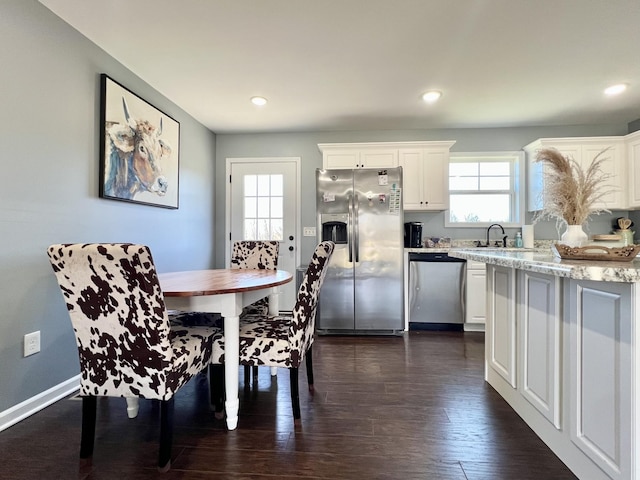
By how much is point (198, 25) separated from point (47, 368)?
2.40m

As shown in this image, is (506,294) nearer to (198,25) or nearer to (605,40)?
(605,40)

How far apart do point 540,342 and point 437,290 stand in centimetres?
204

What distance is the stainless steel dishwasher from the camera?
3.56 meters

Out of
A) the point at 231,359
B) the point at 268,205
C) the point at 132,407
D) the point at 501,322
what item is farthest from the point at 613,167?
the point at 132,407

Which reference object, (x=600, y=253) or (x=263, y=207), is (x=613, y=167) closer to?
(x=600, y=253)

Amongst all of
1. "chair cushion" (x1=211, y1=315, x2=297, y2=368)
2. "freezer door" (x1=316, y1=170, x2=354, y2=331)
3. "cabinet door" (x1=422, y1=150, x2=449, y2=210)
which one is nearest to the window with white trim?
"cabinet door" (x1=422, y1=150, x2=449, y2=210)

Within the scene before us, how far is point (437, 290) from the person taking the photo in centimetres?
358

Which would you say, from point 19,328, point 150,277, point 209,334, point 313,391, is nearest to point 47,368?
point 19,328

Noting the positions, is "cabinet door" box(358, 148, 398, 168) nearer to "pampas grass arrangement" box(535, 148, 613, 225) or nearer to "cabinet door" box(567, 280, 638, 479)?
"pampas grass arrangement" box(535, 148, 613, 225)

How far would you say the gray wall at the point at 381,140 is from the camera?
155 inches

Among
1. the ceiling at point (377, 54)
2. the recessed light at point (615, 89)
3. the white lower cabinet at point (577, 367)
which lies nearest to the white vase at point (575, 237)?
the white lower cabinet at point (577, 367)

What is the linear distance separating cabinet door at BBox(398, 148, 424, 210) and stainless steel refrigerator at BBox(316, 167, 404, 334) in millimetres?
390

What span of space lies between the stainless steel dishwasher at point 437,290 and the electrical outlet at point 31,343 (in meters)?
3.21

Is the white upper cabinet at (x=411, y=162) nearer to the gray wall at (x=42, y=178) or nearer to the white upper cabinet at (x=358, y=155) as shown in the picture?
the white upper cabinet at (x=358, y=155)
